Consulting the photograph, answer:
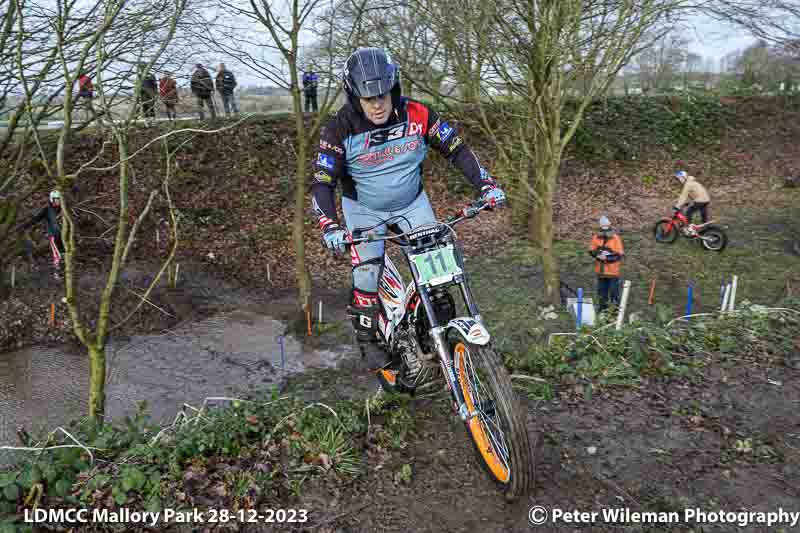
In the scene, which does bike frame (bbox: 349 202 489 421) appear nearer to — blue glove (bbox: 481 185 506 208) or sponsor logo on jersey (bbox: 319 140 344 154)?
blue glove (bbox: 481 185 506 208)

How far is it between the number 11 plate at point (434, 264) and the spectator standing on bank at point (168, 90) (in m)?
5.05

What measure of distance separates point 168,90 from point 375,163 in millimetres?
4631

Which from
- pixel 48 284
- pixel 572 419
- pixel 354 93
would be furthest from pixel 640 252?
pixel 48 284

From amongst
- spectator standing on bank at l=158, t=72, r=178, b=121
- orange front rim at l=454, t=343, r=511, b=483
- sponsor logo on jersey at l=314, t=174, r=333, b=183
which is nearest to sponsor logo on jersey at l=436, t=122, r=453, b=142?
sponsor logo on jersey at l=314, t=174, r=333, b=183

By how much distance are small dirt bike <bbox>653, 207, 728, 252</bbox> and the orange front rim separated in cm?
1474

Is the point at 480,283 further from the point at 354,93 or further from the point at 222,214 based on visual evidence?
the point at 354,93

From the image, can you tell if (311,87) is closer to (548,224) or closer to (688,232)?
(548,224)

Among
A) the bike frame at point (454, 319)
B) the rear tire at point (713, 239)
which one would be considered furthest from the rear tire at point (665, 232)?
the bike frame at point (454, 319)

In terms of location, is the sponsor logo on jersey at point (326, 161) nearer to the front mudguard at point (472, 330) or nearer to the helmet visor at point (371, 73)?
the helmet visor at point (371, 73)

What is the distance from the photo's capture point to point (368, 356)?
4.47 m

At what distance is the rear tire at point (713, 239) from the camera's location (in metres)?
15.4

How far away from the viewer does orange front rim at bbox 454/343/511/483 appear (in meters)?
3.19

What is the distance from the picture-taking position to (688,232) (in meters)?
15.8

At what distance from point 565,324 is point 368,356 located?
694 centimetres
